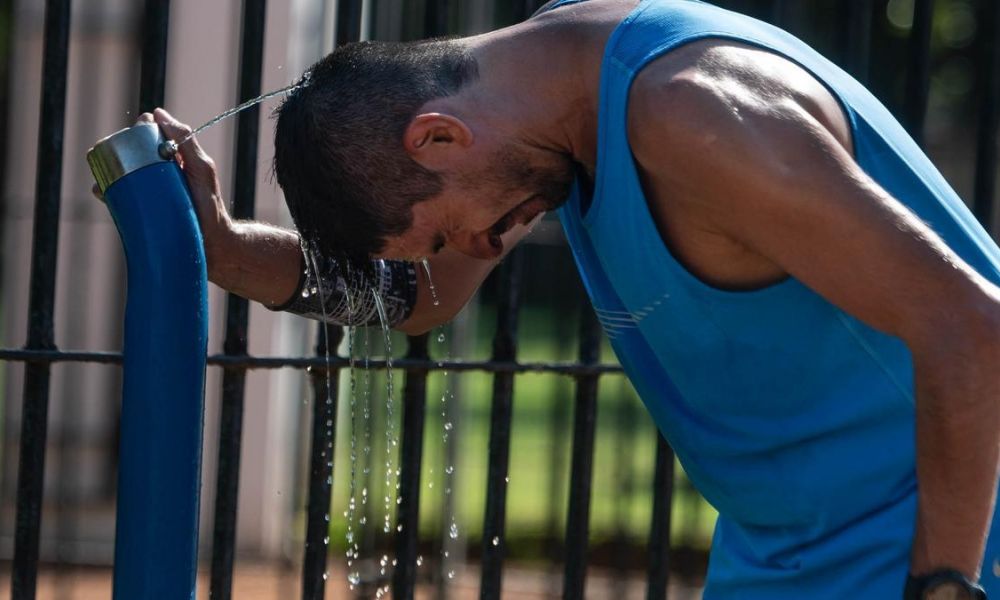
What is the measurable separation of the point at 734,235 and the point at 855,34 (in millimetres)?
1629

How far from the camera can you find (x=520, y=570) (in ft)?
21.9

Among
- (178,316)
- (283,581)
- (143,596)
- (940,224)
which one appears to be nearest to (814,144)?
(940,224)

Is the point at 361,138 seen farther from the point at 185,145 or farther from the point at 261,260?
the point at 261,260

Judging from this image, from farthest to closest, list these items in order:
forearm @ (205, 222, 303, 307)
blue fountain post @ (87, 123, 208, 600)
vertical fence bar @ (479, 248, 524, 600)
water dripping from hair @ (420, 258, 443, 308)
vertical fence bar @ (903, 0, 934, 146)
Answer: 1. vertical fence bar @ (903, 0, 934, 146)
2. vertical fence bar @ (479, 248, 524, 600)
3. water dripping from hair @ (420, 258, 443, 308)
4. forearm @ (205, 222, 303, 307)
5. blue fountain post @ (87, 123, 208, 600)

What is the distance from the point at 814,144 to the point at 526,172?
0.52m

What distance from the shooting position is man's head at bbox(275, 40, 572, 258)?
212 centimetres

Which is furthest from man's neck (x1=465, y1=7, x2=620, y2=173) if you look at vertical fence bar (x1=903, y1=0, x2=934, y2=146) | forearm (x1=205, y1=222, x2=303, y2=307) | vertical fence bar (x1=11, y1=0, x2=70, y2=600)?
vertical fence bar (x1=903, y1=0, x2=934, y2=146)

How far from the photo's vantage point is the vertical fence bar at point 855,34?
3330mm

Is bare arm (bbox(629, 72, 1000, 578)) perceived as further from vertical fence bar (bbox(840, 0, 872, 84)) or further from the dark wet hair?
vertical fence bar (bbox(840, 0, 872, 84))

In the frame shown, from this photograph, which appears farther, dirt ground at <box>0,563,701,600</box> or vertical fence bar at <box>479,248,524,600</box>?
dirt ground at <box>0,563,701,600</box>

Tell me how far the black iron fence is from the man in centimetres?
74

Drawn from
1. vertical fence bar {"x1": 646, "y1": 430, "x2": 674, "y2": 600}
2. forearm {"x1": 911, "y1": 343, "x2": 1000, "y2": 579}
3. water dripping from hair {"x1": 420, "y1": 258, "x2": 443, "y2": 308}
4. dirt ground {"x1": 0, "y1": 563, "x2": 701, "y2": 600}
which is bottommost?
dirt ground {"x1": 0, "y1": 563, "x2": 701, "y2": 600}

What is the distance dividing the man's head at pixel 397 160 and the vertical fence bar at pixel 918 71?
145cm

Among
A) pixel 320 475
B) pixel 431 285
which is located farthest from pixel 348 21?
pixel 320 475
